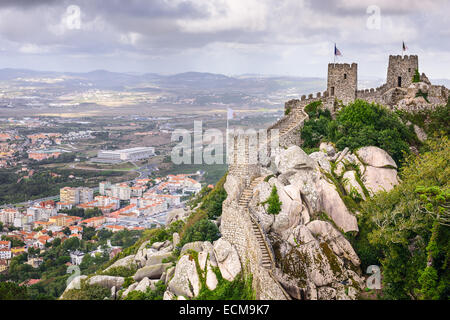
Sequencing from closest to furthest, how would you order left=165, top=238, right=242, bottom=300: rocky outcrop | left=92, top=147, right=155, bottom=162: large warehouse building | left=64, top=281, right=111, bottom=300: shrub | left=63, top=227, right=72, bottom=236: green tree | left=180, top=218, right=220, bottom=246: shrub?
left=165, top=238, right=242, bottom=300: rocky outcrop
left=64, top=281, right=111, bottom=300: shrub
left=180, top=218, right=220, bottom=246: shrub
left=63, top=227, right=72, bottom=236: green tree
left=92, top=147, right=155, bottom=162: large warehouse building

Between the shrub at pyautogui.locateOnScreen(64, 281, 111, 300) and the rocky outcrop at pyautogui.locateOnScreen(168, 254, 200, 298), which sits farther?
the shrub at pyautogui.locateOnScreen(64, 281, 111, 300)

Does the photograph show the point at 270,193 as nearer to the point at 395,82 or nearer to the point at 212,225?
the point at 212,225

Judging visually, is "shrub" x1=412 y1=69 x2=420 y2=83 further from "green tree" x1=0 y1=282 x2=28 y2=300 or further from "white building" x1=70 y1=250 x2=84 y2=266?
"white building" x1=70 y1=250 x2=84 y2=266

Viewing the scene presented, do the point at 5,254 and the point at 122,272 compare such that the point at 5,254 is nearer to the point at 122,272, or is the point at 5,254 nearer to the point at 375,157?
the point at 122,272

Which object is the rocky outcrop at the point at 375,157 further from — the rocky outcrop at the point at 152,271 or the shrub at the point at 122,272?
the shrub at the point at 122,272

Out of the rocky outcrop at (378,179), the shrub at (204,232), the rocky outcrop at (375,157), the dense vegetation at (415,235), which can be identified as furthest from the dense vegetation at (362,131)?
the shrub at (204,232)

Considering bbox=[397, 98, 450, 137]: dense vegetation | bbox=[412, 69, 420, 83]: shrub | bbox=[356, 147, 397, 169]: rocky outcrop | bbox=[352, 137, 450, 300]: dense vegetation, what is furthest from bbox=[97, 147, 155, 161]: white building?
bbox=[352, 137, 450, 300]: dense vegetation
